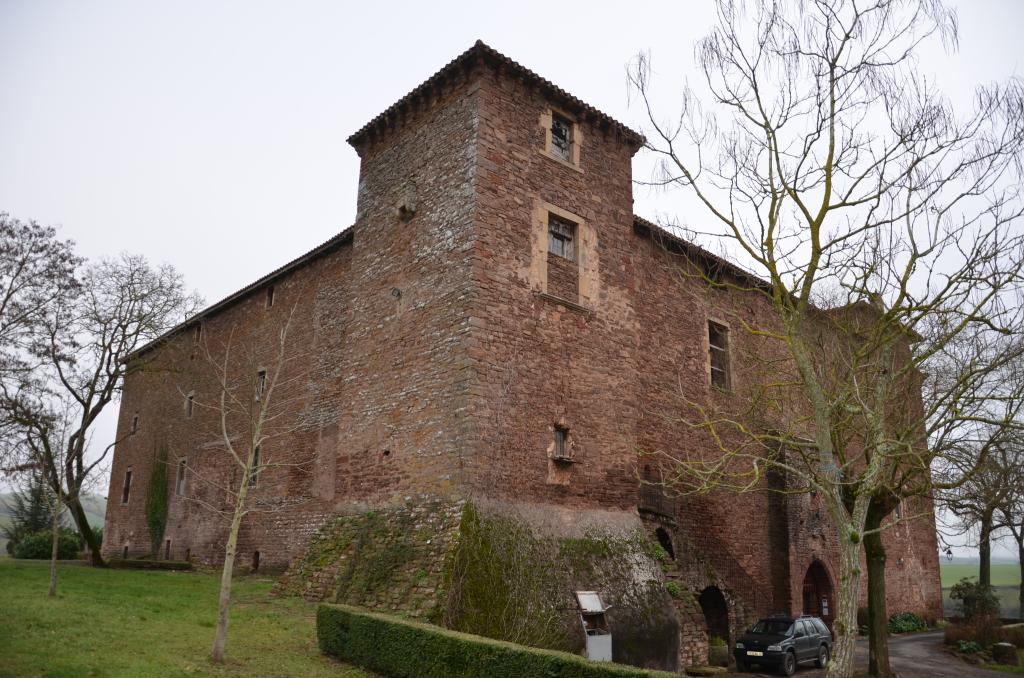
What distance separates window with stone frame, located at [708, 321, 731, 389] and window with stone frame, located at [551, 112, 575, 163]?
25.2 feet

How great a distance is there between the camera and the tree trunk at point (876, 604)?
45.4 feet

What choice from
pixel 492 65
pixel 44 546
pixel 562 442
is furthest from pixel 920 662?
pixel 44 546

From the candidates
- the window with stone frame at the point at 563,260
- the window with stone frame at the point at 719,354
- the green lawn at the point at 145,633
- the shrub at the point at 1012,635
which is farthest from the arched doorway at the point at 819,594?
the green lawn at the point at 145,633

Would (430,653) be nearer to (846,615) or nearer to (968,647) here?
(846,615)

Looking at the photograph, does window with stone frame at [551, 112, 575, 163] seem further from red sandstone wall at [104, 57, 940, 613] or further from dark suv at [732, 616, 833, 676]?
dark suv at [732, 616, 833, 676]

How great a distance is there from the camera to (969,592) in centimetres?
2719

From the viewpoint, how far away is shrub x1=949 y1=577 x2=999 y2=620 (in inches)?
1030

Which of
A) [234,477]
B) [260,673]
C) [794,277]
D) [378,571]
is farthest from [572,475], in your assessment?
[234,477]

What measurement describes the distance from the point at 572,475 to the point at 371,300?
564cm

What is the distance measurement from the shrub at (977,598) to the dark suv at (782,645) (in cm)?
1269

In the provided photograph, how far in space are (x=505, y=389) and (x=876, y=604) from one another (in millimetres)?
8251

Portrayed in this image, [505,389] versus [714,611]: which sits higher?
[505,389]

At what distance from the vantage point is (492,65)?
14.6 metres

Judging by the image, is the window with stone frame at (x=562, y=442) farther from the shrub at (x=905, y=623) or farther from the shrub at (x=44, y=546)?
the shrub at (x=44, y=546)
